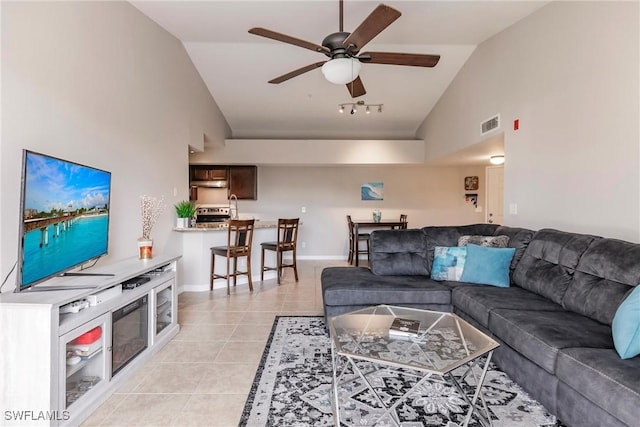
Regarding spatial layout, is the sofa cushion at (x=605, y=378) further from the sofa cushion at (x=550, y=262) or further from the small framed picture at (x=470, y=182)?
the small framed picture at (x=470, y=182)

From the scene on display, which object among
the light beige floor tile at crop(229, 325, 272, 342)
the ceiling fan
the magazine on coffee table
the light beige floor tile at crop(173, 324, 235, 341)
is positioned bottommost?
the light beige floor tile at crop(173, 324, 235, 341)

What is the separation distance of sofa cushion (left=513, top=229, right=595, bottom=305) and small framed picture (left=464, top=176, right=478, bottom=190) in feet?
15.2

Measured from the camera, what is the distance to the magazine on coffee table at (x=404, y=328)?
1815 mm

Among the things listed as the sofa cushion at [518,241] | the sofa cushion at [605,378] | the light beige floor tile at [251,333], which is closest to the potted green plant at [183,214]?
the light beige floor tile at [251,333]

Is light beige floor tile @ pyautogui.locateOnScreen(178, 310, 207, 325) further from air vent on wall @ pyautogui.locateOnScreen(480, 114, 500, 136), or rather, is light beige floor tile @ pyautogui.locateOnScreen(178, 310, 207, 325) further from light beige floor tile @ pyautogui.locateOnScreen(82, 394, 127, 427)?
air vent on wall @ pyautogui.locateOnScreen(480, 114, 500, 136)

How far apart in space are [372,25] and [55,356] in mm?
2661

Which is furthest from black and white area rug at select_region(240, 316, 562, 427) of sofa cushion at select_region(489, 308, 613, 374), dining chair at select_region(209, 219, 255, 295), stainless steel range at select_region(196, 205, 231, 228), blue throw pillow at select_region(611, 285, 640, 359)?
stainless steel range at select_region(196, 205, 231, 228)

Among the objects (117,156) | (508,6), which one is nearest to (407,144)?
(508,6)

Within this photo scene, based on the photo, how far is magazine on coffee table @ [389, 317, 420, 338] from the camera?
5.95ft

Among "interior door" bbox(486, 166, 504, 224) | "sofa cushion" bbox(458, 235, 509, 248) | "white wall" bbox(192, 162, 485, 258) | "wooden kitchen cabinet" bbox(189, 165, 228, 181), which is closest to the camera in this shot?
"sofa cushion" bbox(458, 235, 509, 248)

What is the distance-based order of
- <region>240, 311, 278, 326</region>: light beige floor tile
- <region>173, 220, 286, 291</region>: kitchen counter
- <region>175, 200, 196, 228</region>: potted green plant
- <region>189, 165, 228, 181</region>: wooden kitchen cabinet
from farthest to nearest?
<region>189, 165, 228, 181</region>: wooden kitchen cabinet → <region>173, 220, 286, 291</region>: kitchen counter → <region>175, 200, 196, 228</region>: potted green plant → <region>240, 311, 278, 326</region>: light beige floor tile

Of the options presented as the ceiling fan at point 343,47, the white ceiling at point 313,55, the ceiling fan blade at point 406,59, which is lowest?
the ceiling fan at point 343,47

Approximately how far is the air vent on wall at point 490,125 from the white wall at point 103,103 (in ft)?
13.0

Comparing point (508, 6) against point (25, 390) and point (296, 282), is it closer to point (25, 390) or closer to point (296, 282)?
point (296, 282)
